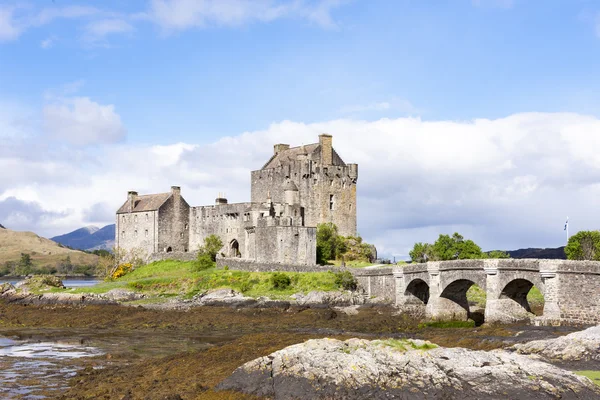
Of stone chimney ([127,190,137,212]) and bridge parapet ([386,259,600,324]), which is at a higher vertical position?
stone chimney ([127,190,137,212])

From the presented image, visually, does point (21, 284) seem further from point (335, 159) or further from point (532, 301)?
point (532, 301)

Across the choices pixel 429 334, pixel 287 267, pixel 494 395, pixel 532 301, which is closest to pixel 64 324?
pixel 287 267

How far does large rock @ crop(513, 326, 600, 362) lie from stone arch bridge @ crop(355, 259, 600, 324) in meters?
8.50

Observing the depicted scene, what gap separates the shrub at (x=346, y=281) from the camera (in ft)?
165

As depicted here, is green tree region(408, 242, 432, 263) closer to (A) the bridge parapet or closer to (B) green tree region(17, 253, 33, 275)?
(A) the bridge parapet

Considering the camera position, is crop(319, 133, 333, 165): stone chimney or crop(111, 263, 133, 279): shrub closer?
Answer: crop(319, 133, 333, 165): stone chimney

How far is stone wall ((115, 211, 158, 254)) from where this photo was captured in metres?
73.6

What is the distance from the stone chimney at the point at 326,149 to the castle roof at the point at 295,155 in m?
0.38

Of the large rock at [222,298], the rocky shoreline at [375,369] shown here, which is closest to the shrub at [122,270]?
the large rock at [222,298]

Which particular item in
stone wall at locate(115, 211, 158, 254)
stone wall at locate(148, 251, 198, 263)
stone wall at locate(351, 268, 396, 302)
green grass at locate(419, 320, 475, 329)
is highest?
stone wall at locate(115, 211, 158, 254)

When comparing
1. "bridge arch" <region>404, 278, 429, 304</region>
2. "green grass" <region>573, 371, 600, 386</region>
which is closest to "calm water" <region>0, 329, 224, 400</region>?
"bridge arch" <region>404, 278, 429, 304</region>

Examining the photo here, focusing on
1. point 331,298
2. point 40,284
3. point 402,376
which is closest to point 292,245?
point 331,298

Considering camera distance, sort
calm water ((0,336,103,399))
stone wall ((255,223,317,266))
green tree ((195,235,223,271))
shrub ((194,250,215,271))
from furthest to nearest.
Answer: green tree ((195,235,223,271))
shrub ((194,250,215,271))
stone wall ((255,223,317,266))
calm water ((0,336,103,399))

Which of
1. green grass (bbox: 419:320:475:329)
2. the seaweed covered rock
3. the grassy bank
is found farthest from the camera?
the seaweed covered rock
